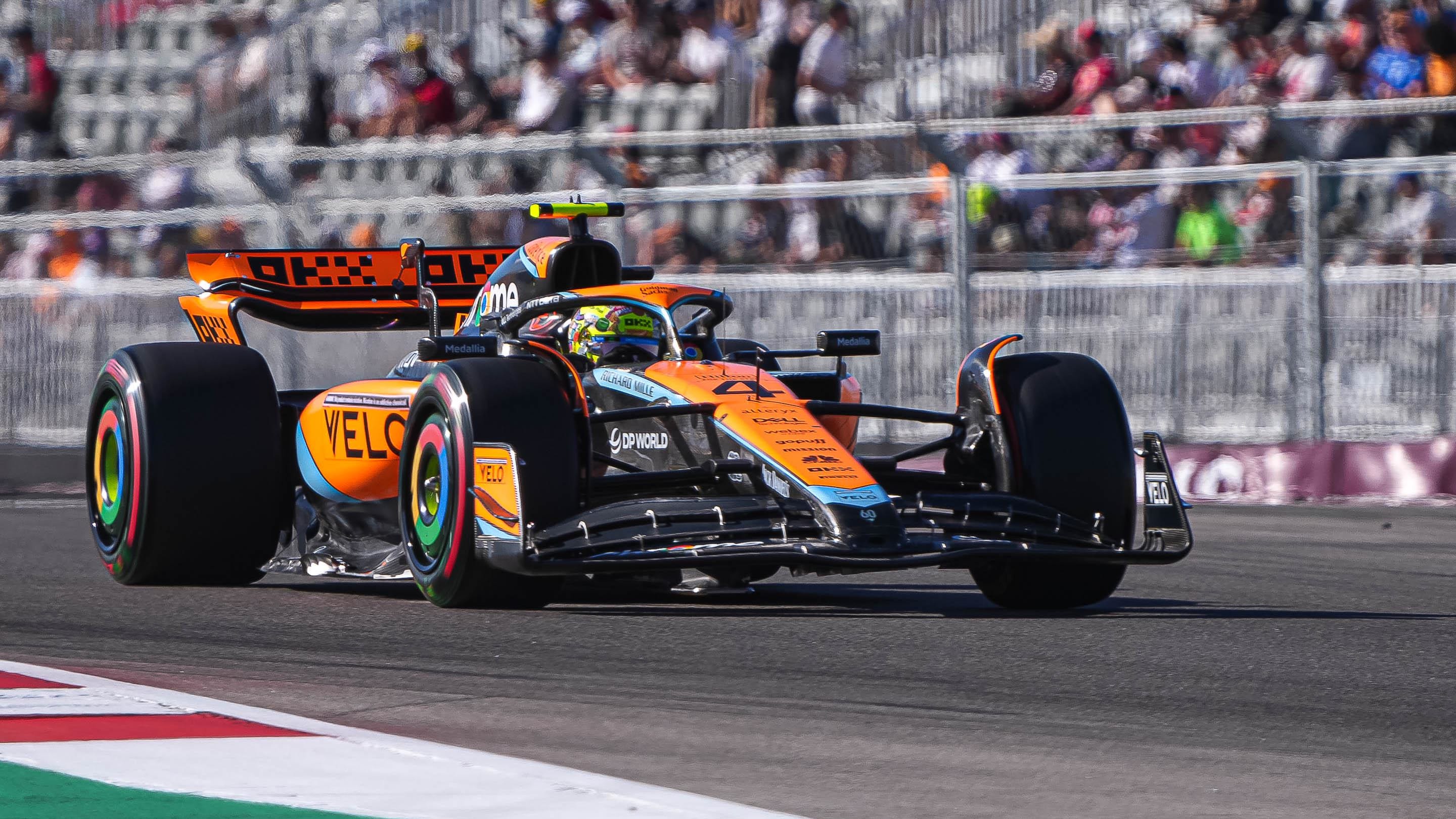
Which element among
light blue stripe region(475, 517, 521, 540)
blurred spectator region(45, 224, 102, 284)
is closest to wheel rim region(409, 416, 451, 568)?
light blue stripe region(475, 517, 521, 540)

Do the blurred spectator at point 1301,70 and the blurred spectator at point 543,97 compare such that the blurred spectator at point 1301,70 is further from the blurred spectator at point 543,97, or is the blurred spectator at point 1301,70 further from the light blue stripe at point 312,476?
the light blue stripe at point 312,476

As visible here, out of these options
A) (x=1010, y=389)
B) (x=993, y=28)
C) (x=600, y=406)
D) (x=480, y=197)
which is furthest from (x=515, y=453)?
(x=993, y=28)

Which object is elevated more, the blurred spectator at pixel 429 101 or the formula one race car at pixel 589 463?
the blurred spectator at pixel 429 101

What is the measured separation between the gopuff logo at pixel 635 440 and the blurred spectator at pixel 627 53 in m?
10.1

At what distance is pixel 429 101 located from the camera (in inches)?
690

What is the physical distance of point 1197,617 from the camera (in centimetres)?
679

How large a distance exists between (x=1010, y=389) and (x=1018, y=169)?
627 cm

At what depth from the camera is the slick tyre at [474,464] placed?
644cm

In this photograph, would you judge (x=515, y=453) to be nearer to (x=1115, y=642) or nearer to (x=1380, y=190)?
(x=1115, y=642)

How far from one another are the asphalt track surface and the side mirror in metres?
0.87

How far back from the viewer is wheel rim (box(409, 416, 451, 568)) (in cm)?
668

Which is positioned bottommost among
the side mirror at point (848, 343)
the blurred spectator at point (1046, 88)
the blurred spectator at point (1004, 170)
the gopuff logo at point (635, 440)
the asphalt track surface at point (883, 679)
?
the asphalt track surface at point (883, 679)

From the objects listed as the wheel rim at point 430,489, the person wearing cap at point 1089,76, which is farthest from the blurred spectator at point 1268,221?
the wheel rim at point 430,489

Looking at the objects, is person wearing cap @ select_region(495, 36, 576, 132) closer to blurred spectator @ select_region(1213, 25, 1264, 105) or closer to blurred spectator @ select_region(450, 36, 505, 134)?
blurred spectator @ select_region(450, 36, 505, 134)
